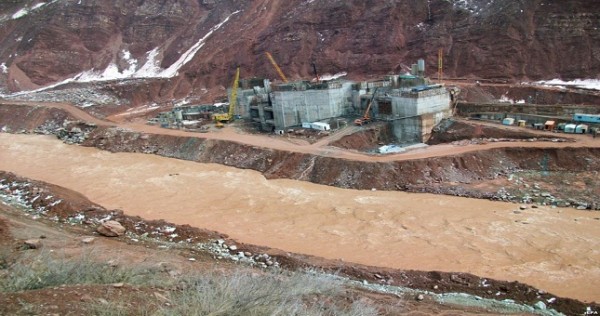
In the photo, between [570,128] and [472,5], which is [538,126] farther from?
[472,5]

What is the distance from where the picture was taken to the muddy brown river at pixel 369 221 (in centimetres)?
1727

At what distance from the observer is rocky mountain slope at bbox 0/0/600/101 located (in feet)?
144

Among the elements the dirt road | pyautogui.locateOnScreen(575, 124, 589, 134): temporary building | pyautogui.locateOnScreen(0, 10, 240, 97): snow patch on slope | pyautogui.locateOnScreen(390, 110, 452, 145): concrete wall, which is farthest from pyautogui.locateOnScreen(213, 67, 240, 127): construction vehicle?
pyautogui.locateOnScreen(575, 124, 589, 134): temporary building

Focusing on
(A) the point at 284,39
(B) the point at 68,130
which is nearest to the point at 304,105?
(B) the point at 68,130

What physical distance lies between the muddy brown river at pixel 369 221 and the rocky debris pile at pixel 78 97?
23.2 meters

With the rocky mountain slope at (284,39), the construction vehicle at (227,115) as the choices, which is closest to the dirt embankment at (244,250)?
the construction vehicle at (227,115)

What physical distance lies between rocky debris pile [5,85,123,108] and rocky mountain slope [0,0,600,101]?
6820mm

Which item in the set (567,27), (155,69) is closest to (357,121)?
(567,27)

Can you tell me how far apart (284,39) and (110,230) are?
148 feet

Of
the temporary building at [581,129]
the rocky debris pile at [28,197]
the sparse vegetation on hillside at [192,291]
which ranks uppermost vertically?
the sparse vegetation on hillside at [192,291]

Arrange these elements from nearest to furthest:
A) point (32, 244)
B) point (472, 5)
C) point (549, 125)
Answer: point (32, 244) → point (549, 125) → point (472, 5)

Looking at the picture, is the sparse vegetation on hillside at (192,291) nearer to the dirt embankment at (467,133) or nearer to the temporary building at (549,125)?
the dirt embankment at (467,133)

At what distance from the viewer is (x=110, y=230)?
1959cm

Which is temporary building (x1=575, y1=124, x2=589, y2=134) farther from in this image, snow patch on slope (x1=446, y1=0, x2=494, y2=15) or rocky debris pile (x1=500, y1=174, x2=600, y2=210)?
snow patch on slope (x1=446, y1=0, x2=494, y2=15)
